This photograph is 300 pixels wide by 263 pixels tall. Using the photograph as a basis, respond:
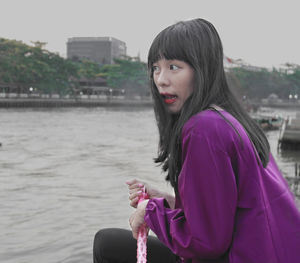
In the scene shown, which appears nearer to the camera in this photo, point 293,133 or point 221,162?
point 221,162

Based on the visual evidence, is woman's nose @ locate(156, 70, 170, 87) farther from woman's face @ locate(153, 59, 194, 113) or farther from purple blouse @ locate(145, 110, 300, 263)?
purple blouse @ locate(145, 110, 300, 263)

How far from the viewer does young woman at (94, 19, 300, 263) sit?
1.43 meters

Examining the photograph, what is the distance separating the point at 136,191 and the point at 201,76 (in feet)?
1.90

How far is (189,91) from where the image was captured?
66.5 inches

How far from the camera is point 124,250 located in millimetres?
2078

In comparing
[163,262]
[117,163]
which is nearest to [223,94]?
[163,262]

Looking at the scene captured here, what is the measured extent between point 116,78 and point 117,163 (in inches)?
2717

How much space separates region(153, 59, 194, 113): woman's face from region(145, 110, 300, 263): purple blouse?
207 millimetres

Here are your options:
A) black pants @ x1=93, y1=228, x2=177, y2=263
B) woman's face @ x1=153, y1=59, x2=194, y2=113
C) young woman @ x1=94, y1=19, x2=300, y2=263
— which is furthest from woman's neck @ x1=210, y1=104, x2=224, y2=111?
black pants @ x1=93, y1=228, x2=177, y2=263

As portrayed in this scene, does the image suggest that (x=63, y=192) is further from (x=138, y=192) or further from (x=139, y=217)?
(x=139, y=217)

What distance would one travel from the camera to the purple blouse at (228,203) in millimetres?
1422

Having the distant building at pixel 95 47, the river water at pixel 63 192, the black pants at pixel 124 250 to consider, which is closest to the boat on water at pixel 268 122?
the river water at pixel 63 192

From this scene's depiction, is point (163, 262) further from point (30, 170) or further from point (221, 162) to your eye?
point (30, 170)

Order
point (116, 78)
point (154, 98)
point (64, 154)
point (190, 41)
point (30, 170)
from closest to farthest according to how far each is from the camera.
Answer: point (190, 41) < point (154, 98) < point (30, 170) < point (64, 154) < point (116, 78)
